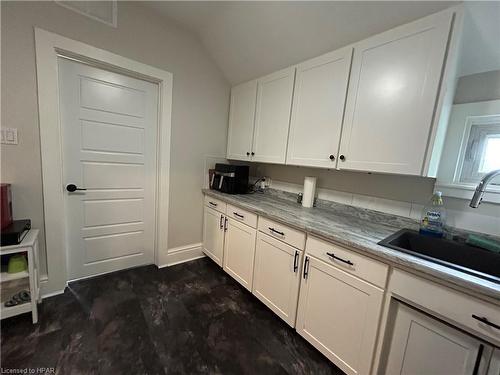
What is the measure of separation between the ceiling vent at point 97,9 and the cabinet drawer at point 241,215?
6.41 feet

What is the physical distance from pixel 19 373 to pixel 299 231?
6.09 ft

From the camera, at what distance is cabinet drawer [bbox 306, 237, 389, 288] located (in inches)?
42.5

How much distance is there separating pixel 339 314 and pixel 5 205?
234 cm

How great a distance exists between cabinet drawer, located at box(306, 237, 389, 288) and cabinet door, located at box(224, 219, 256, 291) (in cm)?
63

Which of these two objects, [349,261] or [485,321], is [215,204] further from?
[485,321]

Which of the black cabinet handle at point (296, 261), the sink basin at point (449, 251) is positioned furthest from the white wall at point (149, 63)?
the sink basin at point (449, 251)

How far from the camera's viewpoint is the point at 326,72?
5.30 feet

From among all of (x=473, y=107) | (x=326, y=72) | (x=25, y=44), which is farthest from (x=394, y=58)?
(x=25, y=44)

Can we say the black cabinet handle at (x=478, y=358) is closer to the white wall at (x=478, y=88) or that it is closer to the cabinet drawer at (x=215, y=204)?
the white wall at (x=478, y=88)

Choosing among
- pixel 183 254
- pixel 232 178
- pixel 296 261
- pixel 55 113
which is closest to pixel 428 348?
pixel 296 261

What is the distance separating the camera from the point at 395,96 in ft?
4.19

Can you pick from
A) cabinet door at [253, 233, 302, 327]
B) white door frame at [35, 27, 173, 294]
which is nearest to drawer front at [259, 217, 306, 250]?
cabinet door at [253, 233, 302, 327]

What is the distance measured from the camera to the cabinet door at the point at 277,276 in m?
1.51

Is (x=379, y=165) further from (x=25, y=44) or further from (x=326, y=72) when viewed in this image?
(x=25, y=44)
